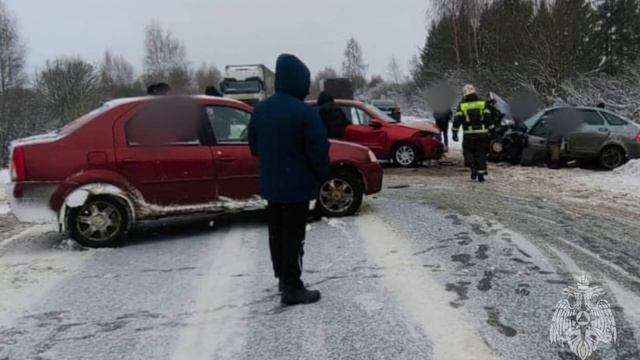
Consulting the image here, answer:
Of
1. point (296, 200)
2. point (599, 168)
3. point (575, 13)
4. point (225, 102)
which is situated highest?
point (575, 13)

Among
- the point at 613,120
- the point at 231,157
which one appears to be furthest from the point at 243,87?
the point at 231,157

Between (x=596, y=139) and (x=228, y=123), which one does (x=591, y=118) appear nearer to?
(x=596, y=139)

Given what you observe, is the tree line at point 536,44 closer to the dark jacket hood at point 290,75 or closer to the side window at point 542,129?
the side window at point 542,129

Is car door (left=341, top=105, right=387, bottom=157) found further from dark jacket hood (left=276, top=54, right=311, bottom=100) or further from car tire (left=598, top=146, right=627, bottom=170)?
dark jacket hood (left=276, top=54, right=311, bottom=100)

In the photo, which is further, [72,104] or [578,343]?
[72,104]

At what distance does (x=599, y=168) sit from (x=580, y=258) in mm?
9635

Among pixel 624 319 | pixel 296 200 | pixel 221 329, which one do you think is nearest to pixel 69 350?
pixel 221 329

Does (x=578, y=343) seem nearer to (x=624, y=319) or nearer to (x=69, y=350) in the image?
(x=624, y=319)

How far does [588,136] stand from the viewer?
47.9 feet

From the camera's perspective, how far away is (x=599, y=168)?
14750 millimetres

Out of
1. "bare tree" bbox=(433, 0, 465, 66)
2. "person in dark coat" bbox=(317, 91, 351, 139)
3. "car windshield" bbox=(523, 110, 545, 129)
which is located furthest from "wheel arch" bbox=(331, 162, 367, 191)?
"bare tree" bbox=(433, 0, 465, 66)

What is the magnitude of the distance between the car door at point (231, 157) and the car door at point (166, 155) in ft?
0.38

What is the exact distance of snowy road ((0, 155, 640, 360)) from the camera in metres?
4.11

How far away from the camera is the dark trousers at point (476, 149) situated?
1212 cm
